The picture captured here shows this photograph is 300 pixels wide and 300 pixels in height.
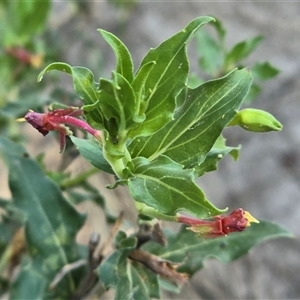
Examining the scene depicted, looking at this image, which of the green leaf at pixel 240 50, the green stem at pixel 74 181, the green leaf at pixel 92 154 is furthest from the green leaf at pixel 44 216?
the green leaf at pixel 240 50

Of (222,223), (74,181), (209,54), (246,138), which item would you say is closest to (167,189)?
(222,223)

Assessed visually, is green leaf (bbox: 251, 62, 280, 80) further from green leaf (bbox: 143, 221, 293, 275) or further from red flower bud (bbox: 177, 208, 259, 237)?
red flower bud (bbox: 177, 208, 259, 237)

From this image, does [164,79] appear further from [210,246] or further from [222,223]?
[210,246]

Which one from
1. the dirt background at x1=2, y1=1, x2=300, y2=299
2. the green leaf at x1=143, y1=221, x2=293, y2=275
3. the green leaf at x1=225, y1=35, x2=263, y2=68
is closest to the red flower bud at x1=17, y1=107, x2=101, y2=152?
the green leaf at x1=143, y1=221, x2=293, y2=275

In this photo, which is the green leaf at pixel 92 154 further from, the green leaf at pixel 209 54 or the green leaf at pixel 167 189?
the green leaf at pixel 209 54

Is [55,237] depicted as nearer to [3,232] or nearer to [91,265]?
[91,265]
